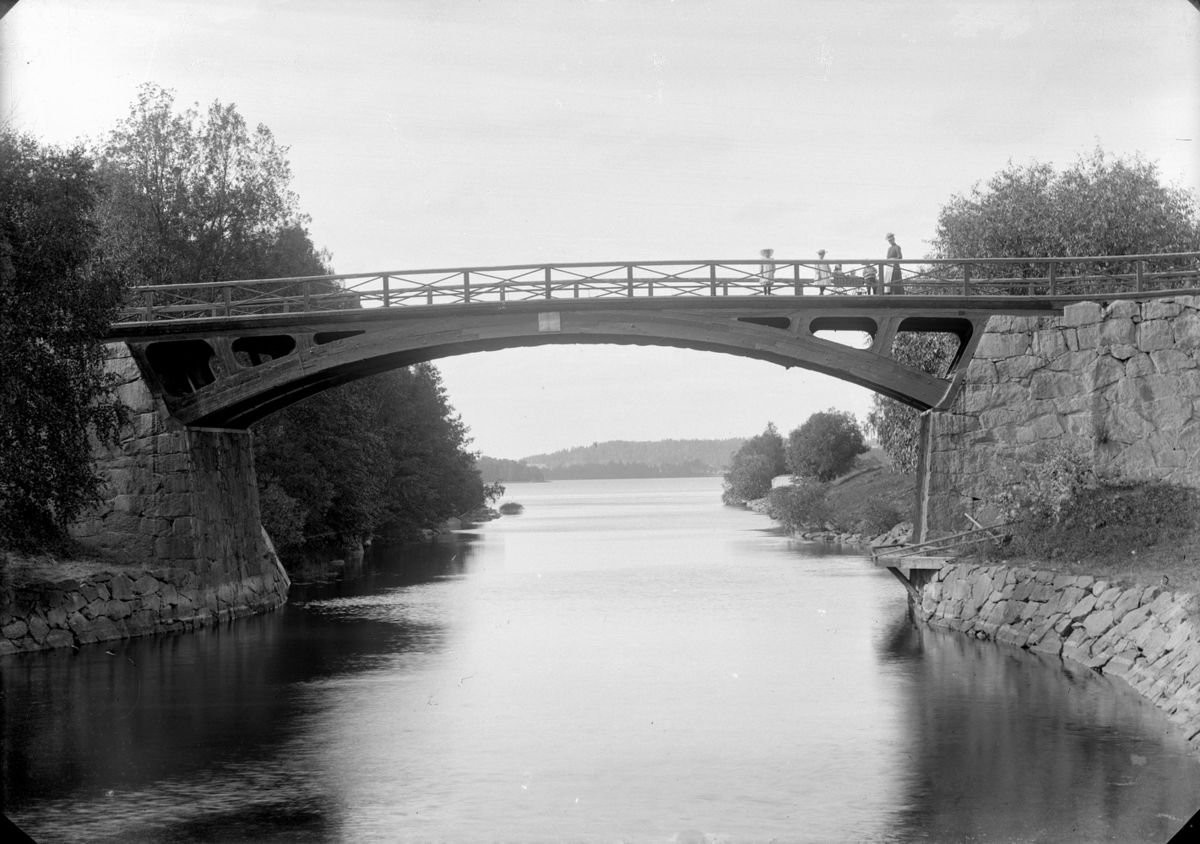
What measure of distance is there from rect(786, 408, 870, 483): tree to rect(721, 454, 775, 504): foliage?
28.0 metres

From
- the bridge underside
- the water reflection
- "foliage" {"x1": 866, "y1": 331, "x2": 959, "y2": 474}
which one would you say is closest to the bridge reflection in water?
the water reflection

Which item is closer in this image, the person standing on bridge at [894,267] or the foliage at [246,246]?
the person standing on bridge at [894,267]

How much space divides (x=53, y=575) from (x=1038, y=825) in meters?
25.3

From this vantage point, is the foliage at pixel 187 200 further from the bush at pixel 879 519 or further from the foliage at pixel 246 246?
the bush at pixel 879 519

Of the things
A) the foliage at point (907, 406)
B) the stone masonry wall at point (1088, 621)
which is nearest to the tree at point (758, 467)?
the foliage at point (907, 406)

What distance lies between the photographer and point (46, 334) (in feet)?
93.7

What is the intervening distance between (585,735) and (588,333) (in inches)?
577

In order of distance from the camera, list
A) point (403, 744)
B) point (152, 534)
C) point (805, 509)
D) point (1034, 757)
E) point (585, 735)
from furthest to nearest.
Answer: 1. point (805, 509)
2. point (152, 534)
3. point (585, 735)
4. point (403, 744)
5. point (1034, 757)

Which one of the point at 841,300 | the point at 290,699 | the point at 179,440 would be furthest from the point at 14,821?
the point at 841,300

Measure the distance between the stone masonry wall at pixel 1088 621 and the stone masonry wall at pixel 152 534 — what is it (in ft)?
66.6

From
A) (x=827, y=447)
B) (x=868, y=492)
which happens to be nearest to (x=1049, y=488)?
(x=868, y=492)

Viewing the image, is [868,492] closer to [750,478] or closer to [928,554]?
[928,554]

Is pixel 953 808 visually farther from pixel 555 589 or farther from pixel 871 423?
pixel 871 423

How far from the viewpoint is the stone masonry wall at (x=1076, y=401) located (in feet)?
109
